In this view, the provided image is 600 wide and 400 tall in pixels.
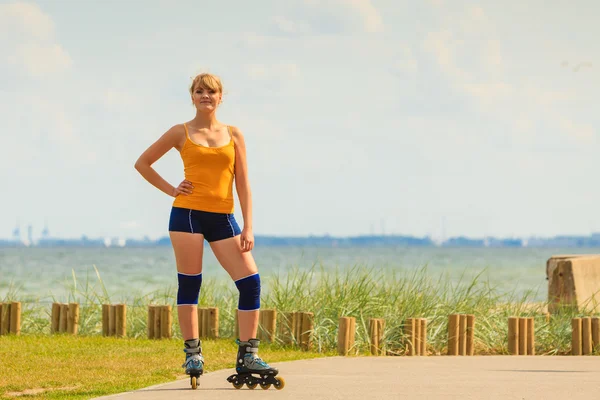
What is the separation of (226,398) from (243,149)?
5.53 feet

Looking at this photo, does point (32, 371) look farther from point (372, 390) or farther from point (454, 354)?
point (454, 354)

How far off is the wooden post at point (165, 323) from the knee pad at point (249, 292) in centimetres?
376

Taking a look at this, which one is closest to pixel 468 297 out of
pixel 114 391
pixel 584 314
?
pixel 584 314

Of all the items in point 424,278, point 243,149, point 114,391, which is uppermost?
point 243,149

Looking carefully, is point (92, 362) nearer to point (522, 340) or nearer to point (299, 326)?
point (299, 326)

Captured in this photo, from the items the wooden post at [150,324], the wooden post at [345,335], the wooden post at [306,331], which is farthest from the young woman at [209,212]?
the wooden post at [150,324]

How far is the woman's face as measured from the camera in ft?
21.0

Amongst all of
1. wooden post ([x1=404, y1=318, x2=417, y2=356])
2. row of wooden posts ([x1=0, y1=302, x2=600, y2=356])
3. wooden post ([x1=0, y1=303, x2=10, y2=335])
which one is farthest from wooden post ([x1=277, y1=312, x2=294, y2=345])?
wooden post ([x1=0, y1=303, x2=10, y2=335])

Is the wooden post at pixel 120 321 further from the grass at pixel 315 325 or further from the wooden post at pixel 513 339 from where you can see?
the wooden post at pixel 513 339

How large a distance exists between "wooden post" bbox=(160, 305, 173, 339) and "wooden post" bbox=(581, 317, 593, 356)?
14.1ft

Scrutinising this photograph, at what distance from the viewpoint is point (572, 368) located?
798 cm

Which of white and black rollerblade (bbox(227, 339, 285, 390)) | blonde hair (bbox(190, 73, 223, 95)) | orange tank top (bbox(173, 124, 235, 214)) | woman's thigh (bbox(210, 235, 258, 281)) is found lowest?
white and black rollerblade (bbox(227, 339, 285, 390))

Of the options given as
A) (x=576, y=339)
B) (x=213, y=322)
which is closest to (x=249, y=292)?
(x=213, y=322)

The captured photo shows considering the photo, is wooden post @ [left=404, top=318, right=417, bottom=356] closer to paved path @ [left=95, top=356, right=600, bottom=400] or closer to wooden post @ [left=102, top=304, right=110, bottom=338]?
paved path @ [left=95, top=356, right=600, bottom=400]
